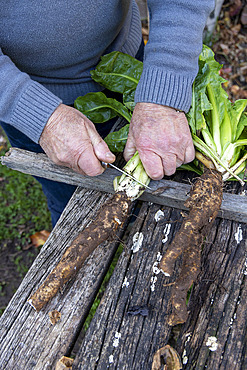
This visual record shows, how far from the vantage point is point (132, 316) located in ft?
4.91

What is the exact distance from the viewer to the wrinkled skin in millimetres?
1853

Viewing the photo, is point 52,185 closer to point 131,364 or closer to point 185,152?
point 185,152

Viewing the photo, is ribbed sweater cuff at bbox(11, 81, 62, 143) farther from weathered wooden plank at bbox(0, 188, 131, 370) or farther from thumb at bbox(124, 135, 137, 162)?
weathered wooden plank at bbox(0, 188, 131, 370)

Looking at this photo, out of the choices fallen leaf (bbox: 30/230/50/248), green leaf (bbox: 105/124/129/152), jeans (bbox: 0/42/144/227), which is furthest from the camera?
fallen leaf (bbox: 30/230/50/248)

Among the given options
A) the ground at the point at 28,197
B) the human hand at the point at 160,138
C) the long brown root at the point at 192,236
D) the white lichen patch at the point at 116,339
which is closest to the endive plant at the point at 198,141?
the long brown root at the point at 192,236

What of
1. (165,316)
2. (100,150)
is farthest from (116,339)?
(100,150)

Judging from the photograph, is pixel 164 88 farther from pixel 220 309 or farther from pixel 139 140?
pixel 220 309

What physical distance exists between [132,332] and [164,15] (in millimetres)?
1692

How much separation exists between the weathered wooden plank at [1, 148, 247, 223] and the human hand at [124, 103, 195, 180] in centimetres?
10

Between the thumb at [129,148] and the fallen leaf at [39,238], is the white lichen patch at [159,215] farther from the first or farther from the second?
the fallen leaf at [39,238]

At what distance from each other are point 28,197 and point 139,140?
8.49 ft

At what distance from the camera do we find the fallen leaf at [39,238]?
146 inches

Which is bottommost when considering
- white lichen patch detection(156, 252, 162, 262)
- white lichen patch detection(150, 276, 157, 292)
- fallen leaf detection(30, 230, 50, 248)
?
fallen leaf detection(30, 230, 50, 248)

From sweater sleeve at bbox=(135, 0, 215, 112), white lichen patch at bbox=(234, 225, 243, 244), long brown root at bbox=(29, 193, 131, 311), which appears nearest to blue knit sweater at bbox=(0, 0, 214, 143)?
sweater sleeve at bbox=(135, 0, 215, 112)
